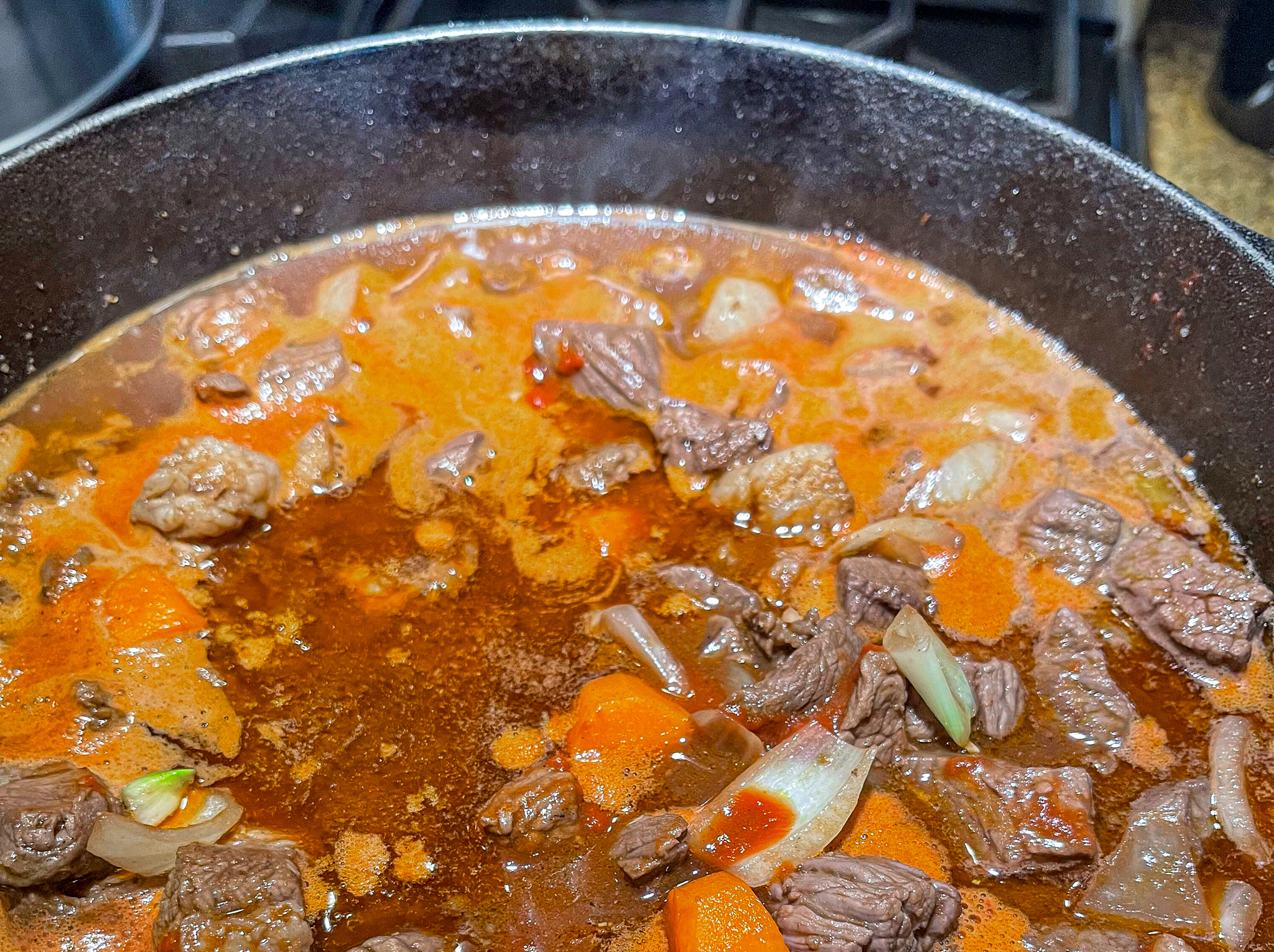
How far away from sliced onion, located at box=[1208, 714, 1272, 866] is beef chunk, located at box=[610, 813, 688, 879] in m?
1.19

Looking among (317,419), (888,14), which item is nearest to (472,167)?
(317,419)

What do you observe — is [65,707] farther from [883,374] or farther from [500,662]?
Answer: [883,374]

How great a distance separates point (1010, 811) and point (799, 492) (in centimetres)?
97

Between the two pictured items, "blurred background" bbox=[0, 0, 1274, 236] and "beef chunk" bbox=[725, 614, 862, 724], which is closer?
"beef chunk" bbox=[725, 614, 862, 724]

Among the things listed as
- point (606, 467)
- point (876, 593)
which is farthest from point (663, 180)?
point (876, 593)

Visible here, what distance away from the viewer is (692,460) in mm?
2980

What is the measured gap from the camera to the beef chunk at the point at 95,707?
96.5 inches

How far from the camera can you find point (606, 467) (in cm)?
296

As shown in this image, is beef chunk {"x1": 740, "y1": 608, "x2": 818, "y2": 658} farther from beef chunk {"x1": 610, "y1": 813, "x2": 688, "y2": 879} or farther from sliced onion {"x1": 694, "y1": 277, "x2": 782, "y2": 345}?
sliced onion {"x1": 694, "y1": 277, "x2": 782, "y2": 345}

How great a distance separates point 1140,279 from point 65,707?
9.92ft

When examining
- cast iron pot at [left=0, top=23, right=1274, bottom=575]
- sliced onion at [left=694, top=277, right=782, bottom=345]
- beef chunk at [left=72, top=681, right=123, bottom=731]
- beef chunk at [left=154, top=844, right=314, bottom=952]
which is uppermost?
cast iron pot at [left=0, top=23, right=1274, bottom=575]

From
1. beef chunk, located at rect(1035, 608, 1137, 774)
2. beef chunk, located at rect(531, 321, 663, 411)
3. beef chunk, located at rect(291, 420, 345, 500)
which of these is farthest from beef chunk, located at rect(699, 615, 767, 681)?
beef chunk, located at rect(291, 420, 345, 500)

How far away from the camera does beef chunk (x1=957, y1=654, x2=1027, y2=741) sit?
245 centimetres

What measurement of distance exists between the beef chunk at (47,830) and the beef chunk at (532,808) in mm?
783
